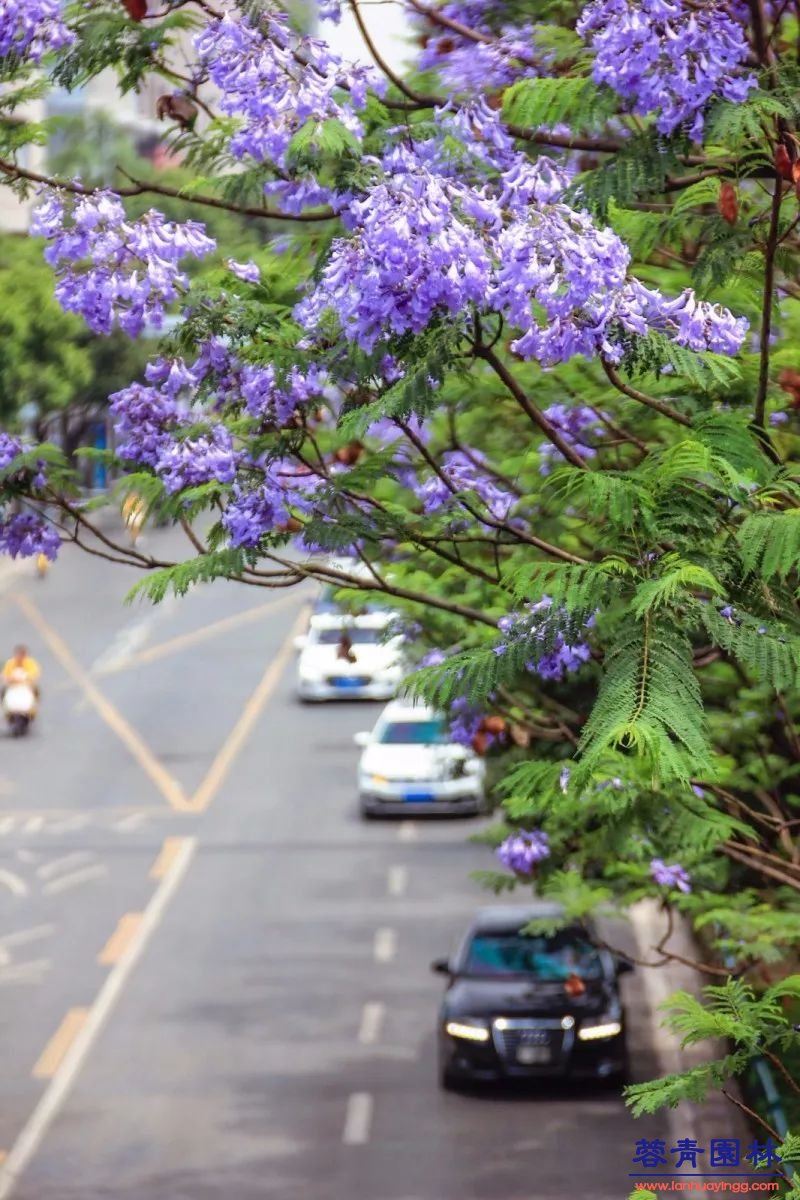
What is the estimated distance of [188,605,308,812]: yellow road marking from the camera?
1430 inches

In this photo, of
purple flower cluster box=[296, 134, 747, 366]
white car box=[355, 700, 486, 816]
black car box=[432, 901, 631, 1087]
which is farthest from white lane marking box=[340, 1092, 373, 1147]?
white car box=[355, 700, 486, 816]

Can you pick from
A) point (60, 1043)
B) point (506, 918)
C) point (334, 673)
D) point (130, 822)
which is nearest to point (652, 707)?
point (506, 918)

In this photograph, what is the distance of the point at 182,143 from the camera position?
10164 millimetres

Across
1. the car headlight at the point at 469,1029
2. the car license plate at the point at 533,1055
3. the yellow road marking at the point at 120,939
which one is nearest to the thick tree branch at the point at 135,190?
the car headlight at the point at 469,1029

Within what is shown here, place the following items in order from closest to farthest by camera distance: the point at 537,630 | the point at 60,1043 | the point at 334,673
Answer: the point at 537,630, the point at 60,1043, the point at 334,673

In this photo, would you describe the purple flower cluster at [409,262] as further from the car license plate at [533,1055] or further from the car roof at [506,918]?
the car roof at [506,918]

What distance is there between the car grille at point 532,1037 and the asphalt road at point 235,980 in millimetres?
512

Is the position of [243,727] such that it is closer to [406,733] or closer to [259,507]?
[406,733]

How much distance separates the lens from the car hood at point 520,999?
20.2 meters

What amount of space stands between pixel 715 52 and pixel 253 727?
35.2m

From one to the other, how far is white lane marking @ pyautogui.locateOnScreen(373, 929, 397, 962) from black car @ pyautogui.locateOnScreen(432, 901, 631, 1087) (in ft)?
18.1

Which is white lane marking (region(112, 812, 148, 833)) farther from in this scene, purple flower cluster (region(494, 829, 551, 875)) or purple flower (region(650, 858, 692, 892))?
purple flower (region(650, 858, 692, 892))

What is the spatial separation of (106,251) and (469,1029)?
1264 cm

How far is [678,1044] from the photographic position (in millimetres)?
20594
